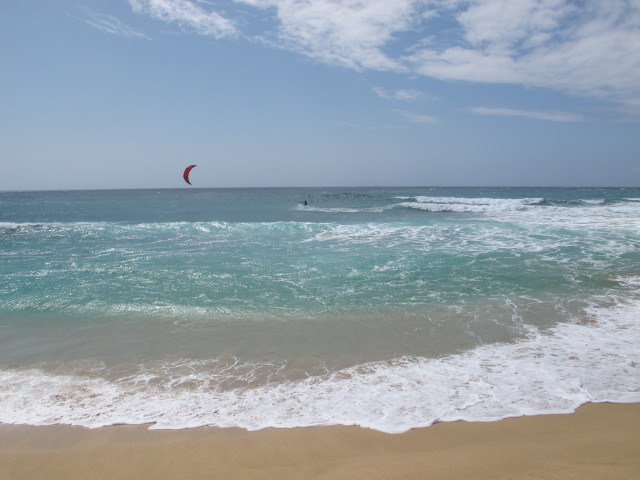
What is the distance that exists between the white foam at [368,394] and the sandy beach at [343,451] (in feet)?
0.55

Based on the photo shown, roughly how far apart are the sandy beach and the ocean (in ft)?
0.64

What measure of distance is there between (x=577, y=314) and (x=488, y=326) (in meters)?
1.73

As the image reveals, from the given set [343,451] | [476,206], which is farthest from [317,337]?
[476,206]

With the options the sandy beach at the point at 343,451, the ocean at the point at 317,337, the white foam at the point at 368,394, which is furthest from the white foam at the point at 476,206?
the sandy beach at the point at 343,451

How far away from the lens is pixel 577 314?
666 centimetres

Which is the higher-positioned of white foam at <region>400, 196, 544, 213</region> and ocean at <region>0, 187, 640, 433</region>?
white foam at <region>400, 196, 544, 213</region>

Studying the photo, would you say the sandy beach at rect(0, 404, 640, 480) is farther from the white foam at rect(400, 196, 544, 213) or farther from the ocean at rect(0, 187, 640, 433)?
the white foam at rect(400, 196, 544, 213)

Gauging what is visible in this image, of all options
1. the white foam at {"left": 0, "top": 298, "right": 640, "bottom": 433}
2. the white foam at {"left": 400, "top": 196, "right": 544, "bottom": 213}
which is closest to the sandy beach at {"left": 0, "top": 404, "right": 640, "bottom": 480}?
the white foam at {"left": 0, "top": 298, "right": 640, "bottom": 433}

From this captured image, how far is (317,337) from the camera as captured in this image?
5.87 metres

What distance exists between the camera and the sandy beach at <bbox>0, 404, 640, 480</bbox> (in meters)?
2.96

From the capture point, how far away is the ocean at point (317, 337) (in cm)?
402

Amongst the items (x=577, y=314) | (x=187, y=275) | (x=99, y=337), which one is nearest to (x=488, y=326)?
(x=577, y=314)

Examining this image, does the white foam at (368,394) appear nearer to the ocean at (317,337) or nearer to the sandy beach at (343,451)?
the ocean at (317,337)

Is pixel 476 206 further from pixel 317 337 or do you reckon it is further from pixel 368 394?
pixel 368 394
